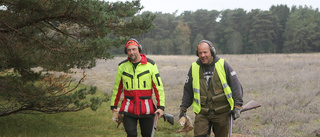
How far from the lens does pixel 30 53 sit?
23.7 ft

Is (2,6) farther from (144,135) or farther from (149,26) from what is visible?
(144,135)

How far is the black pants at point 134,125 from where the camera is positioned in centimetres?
436

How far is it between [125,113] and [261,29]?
70771mm

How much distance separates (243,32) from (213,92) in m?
76.0

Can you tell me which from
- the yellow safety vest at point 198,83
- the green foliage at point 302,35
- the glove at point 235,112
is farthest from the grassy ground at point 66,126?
the green foliage at point 302,35

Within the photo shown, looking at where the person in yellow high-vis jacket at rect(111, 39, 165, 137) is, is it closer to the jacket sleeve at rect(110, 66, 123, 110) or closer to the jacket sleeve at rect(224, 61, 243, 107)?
the jacket sleeve at rect(110, 66, 123, 110)

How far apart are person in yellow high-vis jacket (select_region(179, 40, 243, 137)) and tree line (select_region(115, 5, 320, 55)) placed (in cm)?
6141

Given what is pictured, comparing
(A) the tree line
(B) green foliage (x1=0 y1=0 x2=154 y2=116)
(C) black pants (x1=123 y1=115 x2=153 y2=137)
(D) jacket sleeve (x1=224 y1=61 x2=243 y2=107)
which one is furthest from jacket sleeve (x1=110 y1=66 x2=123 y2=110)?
(A) the tree line

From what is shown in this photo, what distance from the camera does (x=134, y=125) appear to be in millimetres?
4418

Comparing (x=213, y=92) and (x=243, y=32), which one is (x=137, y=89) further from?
(x=243, y=32)

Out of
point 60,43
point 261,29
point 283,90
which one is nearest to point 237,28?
point 261,29

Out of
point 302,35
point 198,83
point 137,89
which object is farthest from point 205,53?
point 302,35

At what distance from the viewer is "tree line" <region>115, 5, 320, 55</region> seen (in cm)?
6488

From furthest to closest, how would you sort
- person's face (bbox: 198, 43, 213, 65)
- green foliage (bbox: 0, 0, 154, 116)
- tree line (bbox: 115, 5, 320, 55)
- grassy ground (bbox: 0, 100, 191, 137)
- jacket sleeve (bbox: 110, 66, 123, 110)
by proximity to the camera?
tree line (bbox: 115, 5, 320, 55), grassy ground (bbox: 0, 100, 191, 137), green foliage (bbox: 0, 0, 154, 116), jacket sleeve (bbox: 110, 66, 123, 110), person's face (bbox: 198, 43, 213, 65)
